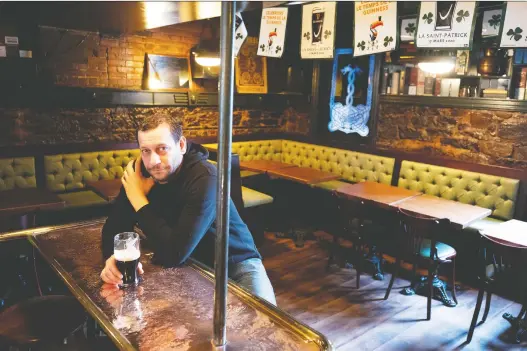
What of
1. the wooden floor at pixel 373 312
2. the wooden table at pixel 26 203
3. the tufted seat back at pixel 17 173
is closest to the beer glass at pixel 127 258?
the wooden floor at pixel 373 312

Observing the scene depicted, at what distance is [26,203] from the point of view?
408cm

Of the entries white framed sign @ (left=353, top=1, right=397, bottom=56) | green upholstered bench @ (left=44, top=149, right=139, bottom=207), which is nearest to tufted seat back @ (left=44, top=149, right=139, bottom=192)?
green upholstered bench @ (left=44, top=149, right=139, bottom=207)

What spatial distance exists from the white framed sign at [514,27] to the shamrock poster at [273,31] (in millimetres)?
2820

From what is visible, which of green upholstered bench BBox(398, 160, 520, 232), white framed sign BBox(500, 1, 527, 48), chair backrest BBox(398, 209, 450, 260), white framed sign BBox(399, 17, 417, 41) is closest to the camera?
chair backrest BBox(398, 209, 450, 260)

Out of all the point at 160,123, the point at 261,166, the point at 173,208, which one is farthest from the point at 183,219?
the point at 261,166

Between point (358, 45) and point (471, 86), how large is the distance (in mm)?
2273

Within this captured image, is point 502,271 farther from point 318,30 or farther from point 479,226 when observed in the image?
point 318,30

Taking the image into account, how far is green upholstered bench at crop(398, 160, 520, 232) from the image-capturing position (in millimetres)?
5121

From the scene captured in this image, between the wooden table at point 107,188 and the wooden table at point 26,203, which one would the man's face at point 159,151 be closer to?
the wooden table at point 26,203

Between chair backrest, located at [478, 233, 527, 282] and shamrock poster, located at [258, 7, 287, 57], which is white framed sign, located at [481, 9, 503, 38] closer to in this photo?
shamrock poster, located at [258, 7, 287, 57]

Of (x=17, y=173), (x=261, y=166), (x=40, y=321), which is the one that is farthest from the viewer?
(x=261, y=166)

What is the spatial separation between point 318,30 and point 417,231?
3213 mm

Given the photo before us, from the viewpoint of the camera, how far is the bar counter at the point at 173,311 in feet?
4.51

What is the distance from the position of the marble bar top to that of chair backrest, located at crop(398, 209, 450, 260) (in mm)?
2621
